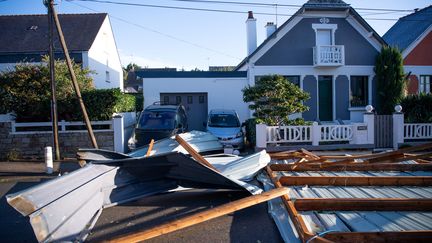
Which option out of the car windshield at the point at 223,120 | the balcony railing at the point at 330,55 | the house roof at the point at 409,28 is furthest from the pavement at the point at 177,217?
the house roof at the point at 409,28

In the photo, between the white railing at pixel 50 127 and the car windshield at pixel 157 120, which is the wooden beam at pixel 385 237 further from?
the white railing at pixel 50 127

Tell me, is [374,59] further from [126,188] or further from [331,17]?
[126,188]

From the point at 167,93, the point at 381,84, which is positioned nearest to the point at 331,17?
the point at 381,84

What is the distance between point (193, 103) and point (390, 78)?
1104 cm

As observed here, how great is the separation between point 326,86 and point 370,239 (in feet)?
52.3

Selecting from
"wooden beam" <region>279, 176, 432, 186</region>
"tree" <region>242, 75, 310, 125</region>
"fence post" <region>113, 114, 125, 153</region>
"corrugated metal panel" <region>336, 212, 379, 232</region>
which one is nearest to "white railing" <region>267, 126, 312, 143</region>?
"tree" <region>242, 75, 310, 125</region>

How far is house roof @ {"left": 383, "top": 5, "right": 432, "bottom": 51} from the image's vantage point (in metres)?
20.1

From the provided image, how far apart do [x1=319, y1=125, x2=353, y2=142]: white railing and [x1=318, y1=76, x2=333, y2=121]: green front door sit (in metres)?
5.69

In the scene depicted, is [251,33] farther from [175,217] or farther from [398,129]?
[175,217]

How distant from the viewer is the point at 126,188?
581 centimetres

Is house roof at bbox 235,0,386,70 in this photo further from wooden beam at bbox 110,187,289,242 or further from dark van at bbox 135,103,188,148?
wooden beam at bbox 110,187,289,242

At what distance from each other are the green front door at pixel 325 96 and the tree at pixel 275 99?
20.1ft

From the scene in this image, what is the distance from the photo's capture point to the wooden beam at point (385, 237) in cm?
334

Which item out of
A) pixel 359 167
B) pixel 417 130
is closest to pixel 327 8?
pixel 417 130
